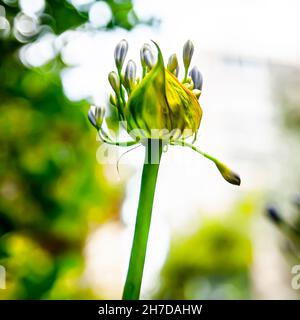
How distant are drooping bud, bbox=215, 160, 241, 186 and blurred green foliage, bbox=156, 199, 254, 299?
2.79 ft

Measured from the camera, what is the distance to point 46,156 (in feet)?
2.13

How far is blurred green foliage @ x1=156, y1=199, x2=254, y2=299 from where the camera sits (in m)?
1.12

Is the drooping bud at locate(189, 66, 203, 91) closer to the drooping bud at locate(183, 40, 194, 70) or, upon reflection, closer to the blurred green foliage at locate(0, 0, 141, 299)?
the drooping bud at locate(183, 40, 194, 70)

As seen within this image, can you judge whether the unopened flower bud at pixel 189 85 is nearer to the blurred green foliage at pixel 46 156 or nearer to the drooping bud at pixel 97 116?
the drooping bud at pixel 97 116

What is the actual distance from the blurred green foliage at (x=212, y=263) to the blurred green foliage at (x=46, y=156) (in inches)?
17.7

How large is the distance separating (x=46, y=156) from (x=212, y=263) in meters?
0.64

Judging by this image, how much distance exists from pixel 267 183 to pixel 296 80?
348 mm

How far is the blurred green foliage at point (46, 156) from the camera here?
0.63 meters

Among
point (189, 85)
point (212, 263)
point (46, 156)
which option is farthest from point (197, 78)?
point (212, 263)

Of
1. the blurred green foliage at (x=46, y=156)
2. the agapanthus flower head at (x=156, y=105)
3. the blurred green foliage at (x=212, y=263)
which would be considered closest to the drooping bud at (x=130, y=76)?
the agapanthus flower head at (x=156, y=105)

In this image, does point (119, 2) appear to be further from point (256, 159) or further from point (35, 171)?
point (256, 159)

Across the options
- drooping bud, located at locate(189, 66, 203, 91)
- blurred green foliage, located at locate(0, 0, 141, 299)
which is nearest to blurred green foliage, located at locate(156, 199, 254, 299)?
blurred green foliage, located at locate(0, 0, 141, 299)

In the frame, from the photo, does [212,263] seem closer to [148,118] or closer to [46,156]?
[46,156]
